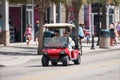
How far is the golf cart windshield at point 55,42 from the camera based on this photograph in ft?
71.5

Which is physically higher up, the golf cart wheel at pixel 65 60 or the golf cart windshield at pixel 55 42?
the golf cart windshield at pixel 55 42

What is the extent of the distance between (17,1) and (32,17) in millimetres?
11932

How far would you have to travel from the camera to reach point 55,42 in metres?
22.0

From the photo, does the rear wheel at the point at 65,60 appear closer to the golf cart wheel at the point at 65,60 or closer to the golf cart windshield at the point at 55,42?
the golf cart wheel at the point at 65,60

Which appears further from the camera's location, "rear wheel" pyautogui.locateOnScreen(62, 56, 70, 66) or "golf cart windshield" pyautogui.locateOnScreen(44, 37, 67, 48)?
"golf cart windshield" pyautogui.locateOnScreen(44, 37, 67, 48)

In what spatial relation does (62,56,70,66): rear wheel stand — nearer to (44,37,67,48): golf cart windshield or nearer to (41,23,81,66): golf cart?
(41,23,81,66): golf cart

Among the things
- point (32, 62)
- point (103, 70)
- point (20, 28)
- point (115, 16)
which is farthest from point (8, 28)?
point (115, 16)

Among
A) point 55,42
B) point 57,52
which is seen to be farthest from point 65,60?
point 55,42

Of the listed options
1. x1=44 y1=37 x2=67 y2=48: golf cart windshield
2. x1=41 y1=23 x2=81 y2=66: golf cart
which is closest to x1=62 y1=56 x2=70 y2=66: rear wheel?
x1=41 y1=23 x2=81 y2=66: golf cart

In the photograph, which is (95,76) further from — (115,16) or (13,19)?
(115,16)

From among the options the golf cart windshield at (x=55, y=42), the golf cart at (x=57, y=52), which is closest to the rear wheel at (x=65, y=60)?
the golf cart at (x=57, y=52)

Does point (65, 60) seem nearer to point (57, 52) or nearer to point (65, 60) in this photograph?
point (65, 60)

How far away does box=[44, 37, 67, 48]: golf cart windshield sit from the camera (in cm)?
2180

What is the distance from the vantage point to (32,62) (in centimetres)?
2581
